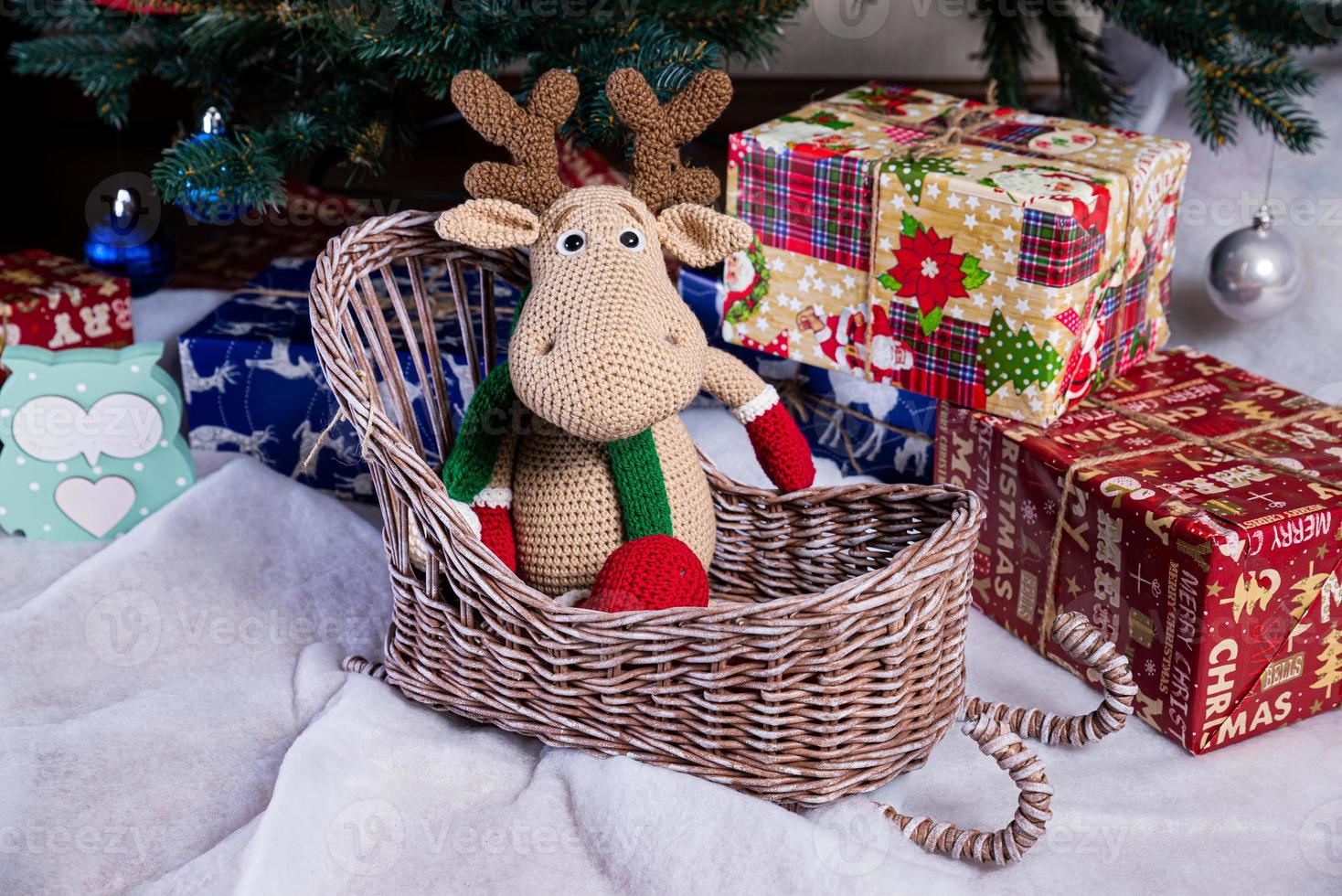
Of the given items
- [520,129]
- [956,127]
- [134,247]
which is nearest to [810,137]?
[956,127]

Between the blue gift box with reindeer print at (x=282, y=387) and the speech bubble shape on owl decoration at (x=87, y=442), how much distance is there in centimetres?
10

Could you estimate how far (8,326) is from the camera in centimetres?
127

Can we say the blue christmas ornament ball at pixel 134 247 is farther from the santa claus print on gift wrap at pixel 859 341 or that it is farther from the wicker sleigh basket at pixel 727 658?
the santa claus print on gift wrap at pixel 859 341

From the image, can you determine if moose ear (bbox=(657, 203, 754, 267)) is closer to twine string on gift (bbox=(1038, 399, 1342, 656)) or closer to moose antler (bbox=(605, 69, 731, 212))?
moose antler (bbox=(605, 69, 731, 212))

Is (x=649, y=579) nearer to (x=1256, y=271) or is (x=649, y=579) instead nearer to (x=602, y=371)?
(x=602, y=371)

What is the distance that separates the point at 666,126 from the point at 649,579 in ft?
1.04

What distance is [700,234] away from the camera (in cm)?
90

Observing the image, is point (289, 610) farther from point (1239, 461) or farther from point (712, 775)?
point (1239, 461)

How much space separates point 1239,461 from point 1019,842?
1.23 ft

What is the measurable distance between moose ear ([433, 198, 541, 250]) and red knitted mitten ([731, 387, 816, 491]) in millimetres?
206

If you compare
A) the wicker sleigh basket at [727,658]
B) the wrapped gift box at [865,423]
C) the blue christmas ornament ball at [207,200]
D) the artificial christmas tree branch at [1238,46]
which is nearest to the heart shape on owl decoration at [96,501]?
the blue christmas ornament ball at [207,200]

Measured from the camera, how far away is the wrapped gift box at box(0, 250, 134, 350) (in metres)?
1.28

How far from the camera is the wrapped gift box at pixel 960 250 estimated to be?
1.04 metres

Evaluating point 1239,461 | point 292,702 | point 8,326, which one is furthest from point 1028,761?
point 8,326
